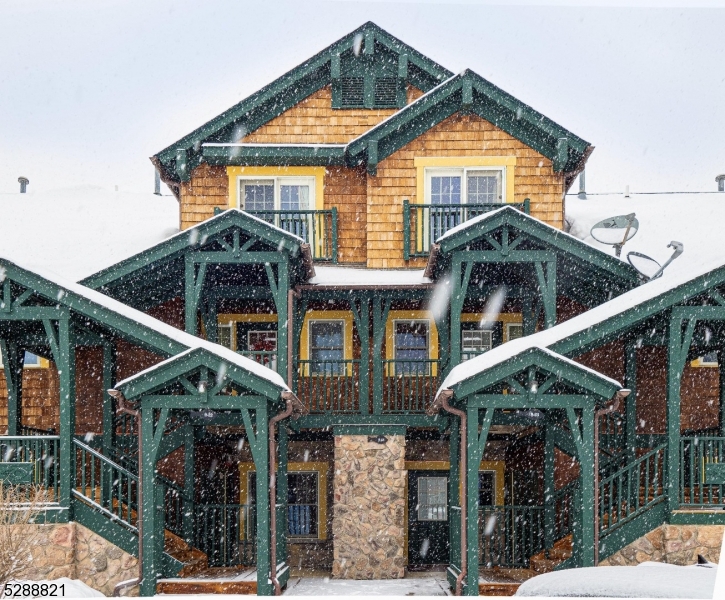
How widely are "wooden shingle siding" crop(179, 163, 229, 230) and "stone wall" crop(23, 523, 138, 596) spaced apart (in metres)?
5.52

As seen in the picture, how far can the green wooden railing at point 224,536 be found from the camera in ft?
40.5

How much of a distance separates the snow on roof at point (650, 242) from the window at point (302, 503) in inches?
170

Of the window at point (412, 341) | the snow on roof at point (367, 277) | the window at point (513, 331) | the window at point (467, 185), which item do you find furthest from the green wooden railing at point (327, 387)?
the window at point (467, 185)

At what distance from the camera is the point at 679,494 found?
11422 mm

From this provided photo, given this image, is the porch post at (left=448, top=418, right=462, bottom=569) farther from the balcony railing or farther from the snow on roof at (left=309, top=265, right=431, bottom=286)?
the balcony railing

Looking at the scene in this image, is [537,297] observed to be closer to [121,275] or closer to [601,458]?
[601,458]

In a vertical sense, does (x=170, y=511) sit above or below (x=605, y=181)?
below

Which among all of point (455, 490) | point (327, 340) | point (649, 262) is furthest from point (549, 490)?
point (327, 340)

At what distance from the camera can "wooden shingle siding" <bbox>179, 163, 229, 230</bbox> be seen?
14.7 meters

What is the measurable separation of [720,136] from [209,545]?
914 centimetres

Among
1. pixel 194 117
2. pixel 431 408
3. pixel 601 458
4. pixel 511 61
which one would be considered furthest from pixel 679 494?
pixel 194 117

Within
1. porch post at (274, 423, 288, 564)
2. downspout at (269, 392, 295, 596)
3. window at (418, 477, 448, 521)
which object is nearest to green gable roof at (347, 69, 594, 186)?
porch post at (274, 423, 288, 564)

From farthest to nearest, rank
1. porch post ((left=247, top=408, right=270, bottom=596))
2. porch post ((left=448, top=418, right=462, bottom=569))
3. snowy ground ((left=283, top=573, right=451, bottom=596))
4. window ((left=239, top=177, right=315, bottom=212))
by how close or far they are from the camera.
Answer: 1. window ((left=239, top=177, right=315, bottom=212))
2. porch post ((left=448, top=418, right=462, bottom=569))
3. snowy ground ((left=283, top=573, right=451, bottom=596))
4. porch post ((left=247, top=408, right=270, bottom=596))

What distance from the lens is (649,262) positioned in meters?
13.8
